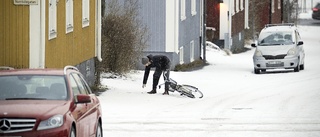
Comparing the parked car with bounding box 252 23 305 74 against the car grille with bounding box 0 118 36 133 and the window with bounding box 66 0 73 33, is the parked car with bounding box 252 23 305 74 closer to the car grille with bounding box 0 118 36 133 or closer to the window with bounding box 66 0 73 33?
the window with bounding box 66 0 73 33

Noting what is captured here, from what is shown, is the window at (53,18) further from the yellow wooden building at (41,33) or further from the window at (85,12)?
the window at (85,12)

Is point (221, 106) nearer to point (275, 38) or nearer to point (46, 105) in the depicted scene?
point (46, 105)

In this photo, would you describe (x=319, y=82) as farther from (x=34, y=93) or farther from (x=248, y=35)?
(x=248, y=35)

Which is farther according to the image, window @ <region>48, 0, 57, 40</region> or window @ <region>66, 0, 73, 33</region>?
window @ <region>66, 0, 73, 33</region>

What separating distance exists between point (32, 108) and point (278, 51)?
93.3 ft

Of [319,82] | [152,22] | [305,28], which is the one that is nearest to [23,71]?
[319,82]

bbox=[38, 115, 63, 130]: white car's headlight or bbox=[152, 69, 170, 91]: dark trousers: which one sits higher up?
bbox=[38, 115, 63, 130]: white car's headlight

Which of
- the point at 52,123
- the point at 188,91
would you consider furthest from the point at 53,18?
the point at 52,123

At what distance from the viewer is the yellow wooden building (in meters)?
23.4

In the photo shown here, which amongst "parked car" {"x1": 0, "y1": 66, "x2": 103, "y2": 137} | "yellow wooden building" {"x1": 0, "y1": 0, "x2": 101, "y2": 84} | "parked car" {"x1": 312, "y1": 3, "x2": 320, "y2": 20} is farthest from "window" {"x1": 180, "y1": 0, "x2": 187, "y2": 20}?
"parked car" {"x1": 312, "y1": 3, "x2": 320, "y2": 20}

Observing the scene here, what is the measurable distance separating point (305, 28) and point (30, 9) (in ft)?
202

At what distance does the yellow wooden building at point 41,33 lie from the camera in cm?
2336

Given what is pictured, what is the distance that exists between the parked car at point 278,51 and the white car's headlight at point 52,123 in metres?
28.1

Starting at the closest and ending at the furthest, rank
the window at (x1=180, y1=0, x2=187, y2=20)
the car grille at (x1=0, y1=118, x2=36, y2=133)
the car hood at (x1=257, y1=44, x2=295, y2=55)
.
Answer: the car grille at (x1=0, y1=118, x2=36, y2=133), the car hood at (x1=257, y1=44, x2=295, y2=55), the window at (x1=180, y1=0, x2=187, y2=20)
